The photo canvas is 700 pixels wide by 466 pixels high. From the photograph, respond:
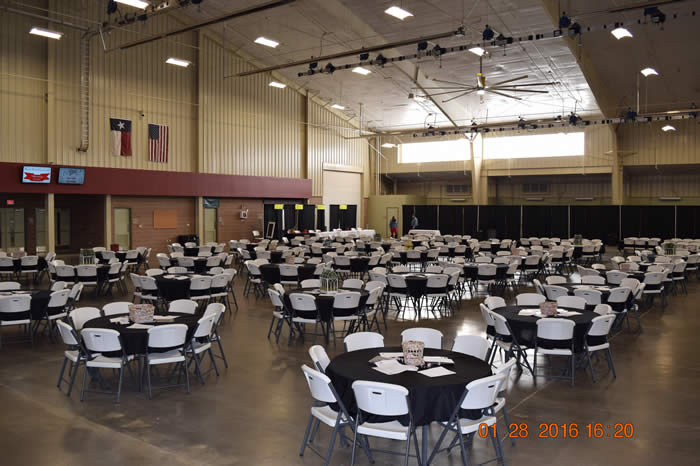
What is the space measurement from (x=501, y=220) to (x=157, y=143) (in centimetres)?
1845

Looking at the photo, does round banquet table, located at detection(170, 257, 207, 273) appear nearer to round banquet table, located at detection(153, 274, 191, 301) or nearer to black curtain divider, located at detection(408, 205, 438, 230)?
round banquet table, located at detection(153, 274, 191, 301)

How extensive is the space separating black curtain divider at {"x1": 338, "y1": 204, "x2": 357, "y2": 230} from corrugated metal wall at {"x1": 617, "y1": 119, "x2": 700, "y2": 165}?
13594 millimetres

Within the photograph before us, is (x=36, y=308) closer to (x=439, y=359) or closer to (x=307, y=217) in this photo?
(x=439, y=359)

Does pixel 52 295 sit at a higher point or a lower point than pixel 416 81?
lower

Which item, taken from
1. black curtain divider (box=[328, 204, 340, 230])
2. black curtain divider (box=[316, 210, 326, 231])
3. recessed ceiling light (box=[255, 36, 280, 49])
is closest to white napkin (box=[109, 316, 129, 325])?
recessed ceiling light (box=[255, 36, 280, 49])

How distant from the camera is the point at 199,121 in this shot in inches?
925

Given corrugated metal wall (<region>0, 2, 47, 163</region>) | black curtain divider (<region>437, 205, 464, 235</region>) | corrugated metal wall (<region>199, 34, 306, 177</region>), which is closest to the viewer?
corrugated metal wall (<region>0, 2, 47, 163</region>)

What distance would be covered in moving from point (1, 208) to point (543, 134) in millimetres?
24174

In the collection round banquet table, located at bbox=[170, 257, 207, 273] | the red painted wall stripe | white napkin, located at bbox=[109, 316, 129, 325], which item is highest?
the red painted wall stripe

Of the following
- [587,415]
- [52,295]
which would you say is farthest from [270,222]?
[587,415]

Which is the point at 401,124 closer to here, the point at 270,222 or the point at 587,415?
the point at 270,222

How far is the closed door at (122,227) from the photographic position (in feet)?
70.3

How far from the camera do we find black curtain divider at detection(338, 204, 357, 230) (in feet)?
105
